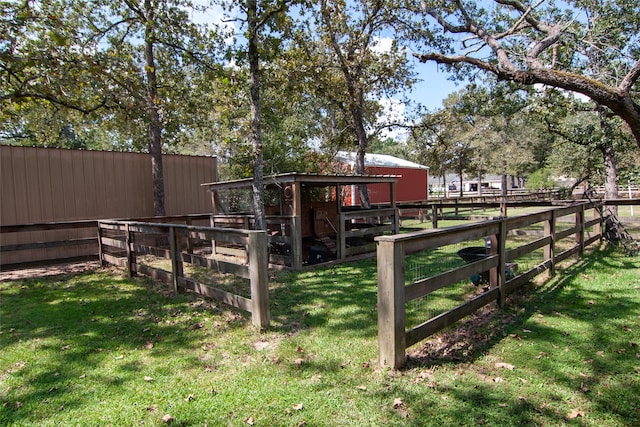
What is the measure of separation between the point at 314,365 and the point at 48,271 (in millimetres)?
7255

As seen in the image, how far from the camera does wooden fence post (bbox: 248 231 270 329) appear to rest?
398cm

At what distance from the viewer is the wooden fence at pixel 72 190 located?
845cm

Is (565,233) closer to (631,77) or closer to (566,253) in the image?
(566,253)

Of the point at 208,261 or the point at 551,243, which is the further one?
the point at 551,243

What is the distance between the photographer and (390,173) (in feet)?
73.7

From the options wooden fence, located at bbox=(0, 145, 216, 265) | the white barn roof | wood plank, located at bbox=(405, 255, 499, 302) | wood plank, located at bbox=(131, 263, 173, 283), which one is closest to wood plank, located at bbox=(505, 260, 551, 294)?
wood plank, located at bbox=(405, 255, 499, 302)

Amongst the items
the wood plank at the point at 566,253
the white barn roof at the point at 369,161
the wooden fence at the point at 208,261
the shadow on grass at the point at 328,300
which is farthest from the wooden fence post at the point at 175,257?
the white barn roof at the point at 369,161

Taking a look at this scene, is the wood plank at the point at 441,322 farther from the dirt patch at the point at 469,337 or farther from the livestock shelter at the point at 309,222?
the livestock shelter at the point at 309,222

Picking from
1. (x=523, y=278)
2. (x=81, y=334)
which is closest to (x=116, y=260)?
(x=81, y=334)

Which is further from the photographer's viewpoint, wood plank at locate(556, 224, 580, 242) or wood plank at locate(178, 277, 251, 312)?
wood plank at locate(556, 224, 580, 242)

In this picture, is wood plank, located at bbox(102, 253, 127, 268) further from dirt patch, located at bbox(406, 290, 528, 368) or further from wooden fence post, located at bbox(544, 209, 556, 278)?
wooden fence post, located at bbox(544, 209, 556, 278)

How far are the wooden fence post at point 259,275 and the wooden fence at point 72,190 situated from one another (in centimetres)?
563

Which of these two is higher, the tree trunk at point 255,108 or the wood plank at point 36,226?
the tree trunk at point 255,108

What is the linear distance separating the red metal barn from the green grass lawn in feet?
48.5
